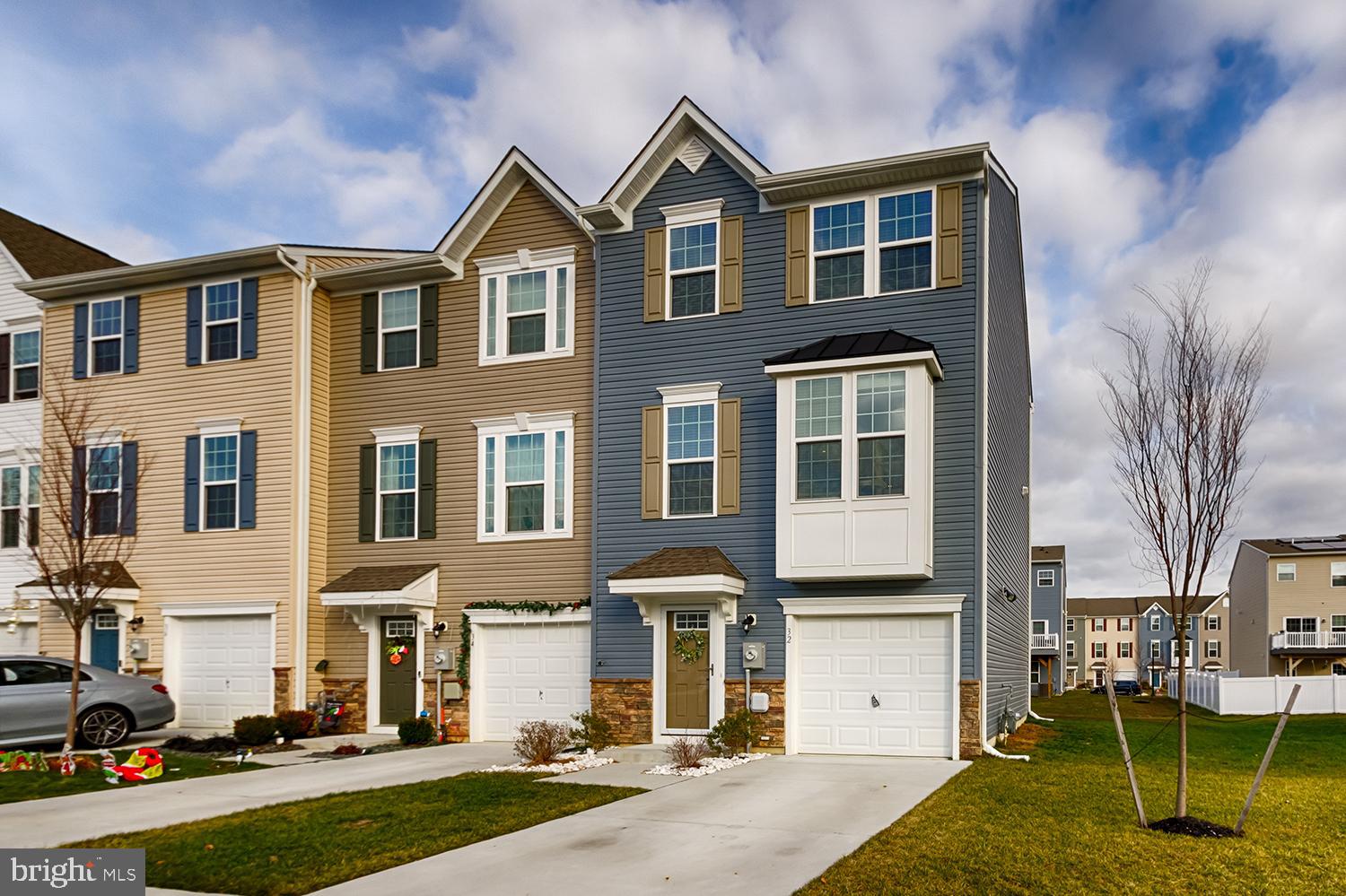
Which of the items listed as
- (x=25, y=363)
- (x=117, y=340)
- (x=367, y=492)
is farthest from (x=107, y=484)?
(x=367, y=492)

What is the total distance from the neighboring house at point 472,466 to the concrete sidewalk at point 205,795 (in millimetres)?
2295

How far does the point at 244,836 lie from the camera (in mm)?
9805

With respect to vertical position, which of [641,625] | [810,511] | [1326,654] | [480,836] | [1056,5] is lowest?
[1326,654]

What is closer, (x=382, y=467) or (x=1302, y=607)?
(x=382, y=467)

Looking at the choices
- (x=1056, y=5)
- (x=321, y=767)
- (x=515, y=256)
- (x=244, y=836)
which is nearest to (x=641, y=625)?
(x=321, y=767)

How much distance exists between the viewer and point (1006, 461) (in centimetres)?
1942

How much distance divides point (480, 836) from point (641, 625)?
24.5 ft

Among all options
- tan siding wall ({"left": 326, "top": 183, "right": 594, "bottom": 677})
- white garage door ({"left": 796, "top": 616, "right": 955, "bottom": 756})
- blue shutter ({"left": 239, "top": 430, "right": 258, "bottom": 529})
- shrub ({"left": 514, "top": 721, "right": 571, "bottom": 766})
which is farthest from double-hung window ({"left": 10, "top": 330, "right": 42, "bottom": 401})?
white garage door ({"left": 796, "top": 616, "right": 955, "bottom": 756})

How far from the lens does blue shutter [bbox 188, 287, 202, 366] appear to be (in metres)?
20.6

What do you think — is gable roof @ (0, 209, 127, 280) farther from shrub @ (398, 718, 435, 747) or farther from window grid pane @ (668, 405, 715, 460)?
window grid pane @ (668, 405, 715, 460)

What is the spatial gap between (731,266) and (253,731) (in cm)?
1034

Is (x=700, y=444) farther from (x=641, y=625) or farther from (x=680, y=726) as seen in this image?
(x=680, y=726)

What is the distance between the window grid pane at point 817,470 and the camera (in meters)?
15.6

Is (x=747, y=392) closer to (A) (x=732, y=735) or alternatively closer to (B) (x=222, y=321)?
(A) (x=732, y=735)
